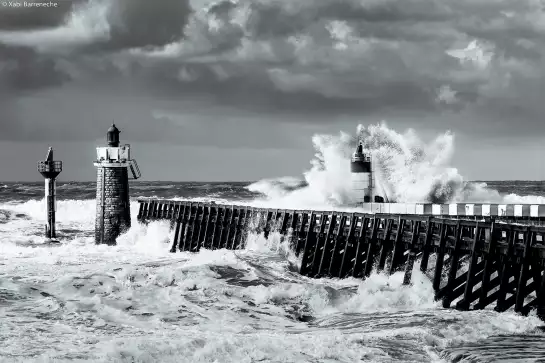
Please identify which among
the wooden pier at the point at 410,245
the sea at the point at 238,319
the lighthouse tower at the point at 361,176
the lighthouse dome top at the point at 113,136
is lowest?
the sea at the point at 238,319

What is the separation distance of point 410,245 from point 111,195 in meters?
17.1

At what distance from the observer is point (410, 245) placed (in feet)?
65.5

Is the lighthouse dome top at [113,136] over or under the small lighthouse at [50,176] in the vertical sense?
over

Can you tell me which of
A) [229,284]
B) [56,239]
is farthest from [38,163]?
[229,284]

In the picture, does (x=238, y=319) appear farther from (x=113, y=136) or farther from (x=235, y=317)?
(x=113, y=136)

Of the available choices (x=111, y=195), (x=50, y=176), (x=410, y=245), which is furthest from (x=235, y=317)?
(x=50, y=176)

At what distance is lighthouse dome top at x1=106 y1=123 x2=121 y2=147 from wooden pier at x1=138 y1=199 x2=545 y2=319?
4226mm

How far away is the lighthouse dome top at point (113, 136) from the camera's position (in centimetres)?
3444

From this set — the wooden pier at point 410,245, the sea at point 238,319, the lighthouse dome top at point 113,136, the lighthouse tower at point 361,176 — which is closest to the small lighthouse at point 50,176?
the lighthouse dome top at point 113,136

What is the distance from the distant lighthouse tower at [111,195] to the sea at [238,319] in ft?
23.9

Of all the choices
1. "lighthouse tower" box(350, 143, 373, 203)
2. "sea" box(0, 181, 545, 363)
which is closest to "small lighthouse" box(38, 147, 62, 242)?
"sea" box(0, 181, 545, 363)

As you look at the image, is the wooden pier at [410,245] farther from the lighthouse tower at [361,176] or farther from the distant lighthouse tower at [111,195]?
the lighthouse tower at [361,176]

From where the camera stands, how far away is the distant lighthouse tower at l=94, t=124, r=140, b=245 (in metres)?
33.8

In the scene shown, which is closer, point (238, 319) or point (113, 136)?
point (238, 319)
